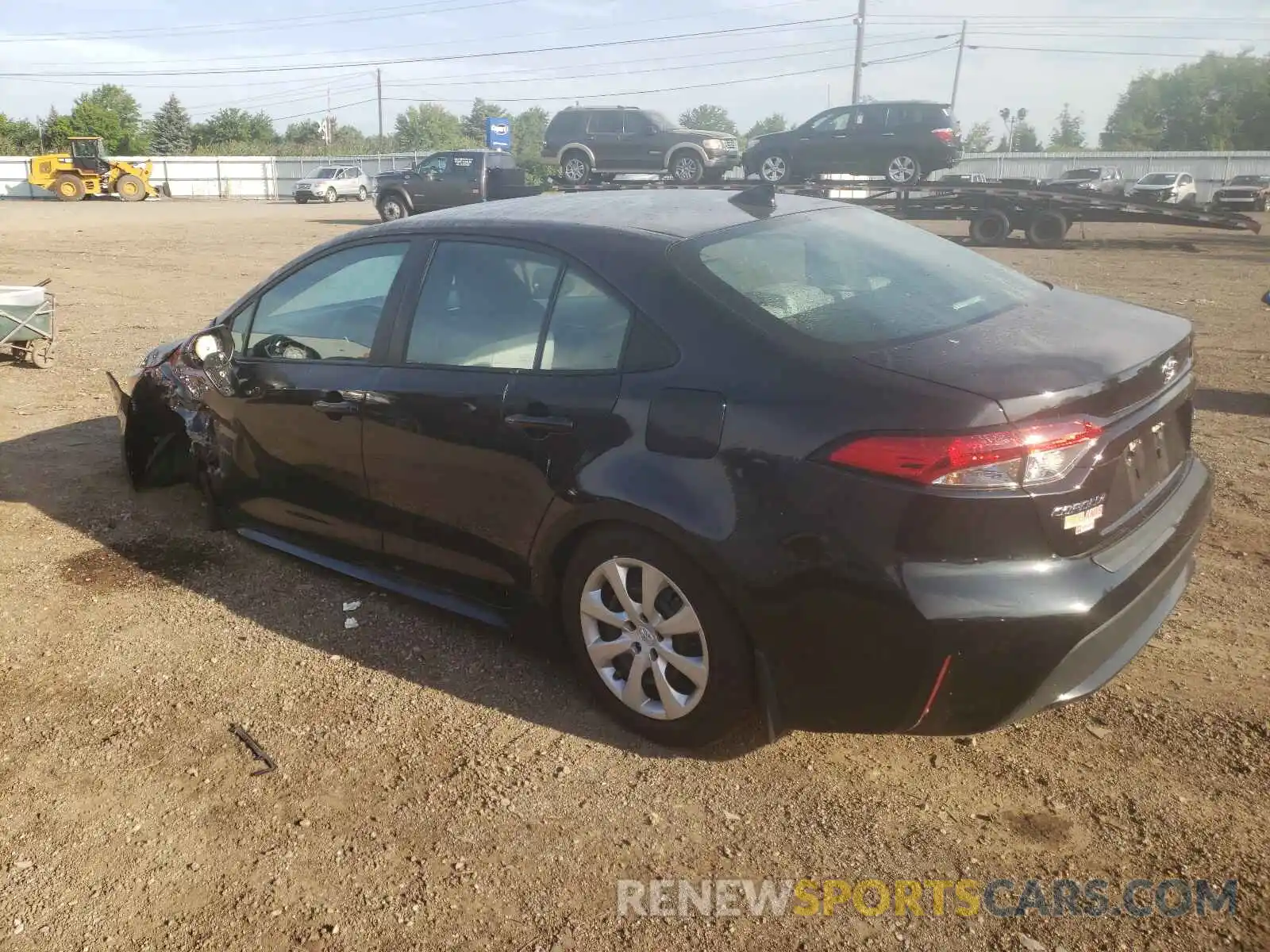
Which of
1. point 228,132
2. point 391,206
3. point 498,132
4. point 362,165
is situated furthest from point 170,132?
point 391,206

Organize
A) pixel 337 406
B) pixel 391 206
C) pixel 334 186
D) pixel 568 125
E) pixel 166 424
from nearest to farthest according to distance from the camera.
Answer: pixel 337 406 → pixel 166 424 → pixel 568 125 → pixel 391 206 → pixel 334 186

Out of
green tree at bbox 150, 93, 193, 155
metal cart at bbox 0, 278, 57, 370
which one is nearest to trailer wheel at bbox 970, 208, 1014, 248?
metal cart at bbox 0, 278, 57, 370

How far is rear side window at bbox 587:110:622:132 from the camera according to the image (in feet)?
74.6

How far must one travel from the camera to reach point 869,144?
21031 millimetres

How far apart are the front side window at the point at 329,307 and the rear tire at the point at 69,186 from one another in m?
46.3

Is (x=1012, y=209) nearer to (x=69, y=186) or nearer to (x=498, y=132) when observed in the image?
(x=498, y=132)

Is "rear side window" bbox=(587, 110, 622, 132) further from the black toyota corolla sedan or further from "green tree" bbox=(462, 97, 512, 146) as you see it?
"green tree" bbox=(462, 97, 512, 146)

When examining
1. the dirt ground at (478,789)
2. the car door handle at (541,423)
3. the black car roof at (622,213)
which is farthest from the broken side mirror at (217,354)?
the car door handle at (541,423)

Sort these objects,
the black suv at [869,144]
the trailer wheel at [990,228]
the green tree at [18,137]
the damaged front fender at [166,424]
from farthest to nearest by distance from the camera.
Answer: the green tree at [18,137] < the black suv at [869,144] < the trailer wheel at [990,228] < the damaged front fender at [166,424]

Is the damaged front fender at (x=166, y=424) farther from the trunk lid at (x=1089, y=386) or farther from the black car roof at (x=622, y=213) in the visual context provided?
the trunk lid at (x=1089, y=386)

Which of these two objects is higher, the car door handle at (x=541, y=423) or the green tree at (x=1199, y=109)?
the green tree at (x=1199, y=109)

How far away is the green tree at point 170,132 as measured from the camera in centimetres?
7519

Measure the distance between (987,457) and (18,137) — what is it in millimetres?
76737

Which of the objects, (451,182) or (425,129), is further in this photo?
(425,129)
